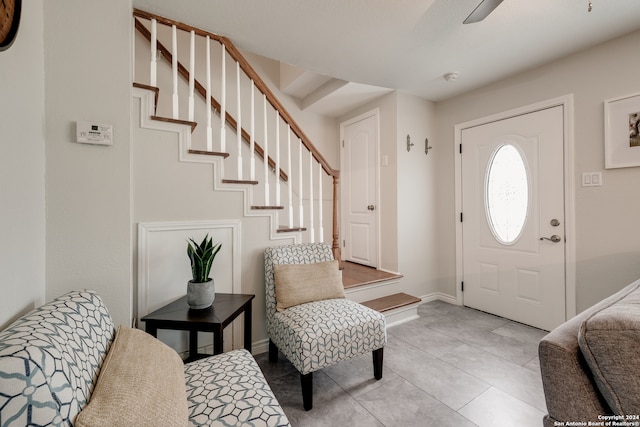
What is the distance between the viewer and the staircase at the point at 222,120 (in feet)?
5.82

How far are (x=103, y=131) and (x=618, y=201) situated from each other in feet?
11.4

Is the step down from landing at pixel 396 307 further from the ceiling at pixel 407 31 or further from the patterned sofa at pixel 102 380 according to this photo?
the ceiling at pixel 407 31

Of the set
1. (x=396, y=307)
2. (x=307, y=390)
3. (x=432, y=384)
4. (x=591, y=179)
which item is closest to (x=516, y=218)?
(x=591, y=179)

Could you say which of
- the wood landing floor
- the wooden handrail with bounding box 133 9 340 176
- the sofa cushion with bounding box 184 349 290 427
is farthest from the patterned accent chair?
the wooden handrail with bounding box 133 9 340 176

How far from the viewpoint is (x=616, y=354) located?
2.09 feet

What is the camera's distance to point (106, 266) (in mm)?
1373

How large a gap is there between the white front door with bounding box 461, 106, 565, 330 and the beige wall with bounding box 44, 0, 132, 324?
3.13 meters

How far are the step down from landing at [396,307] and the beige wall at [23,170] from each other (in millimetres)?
2300

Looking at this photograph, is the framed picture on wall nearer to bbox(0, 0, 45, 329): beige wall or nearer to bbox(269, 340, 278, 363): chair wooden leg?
bbox(269, 340, 278, 363): chair wooden leg

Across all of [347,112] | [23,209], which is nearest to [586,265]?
[347,112]

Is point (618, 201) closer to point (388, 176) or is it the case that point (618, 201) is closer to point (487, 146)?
point (487, 146)

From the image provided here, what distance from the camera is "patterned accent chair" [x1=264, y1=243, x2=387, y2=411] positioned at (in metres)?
1.53

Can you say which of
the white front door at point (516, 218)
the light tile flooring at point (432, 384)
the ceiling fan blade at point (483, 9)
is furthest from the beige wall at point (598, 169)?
the ceiling fan blade at point (483, 9)

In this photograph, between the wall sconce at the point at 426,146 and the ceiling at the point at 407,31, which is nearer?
the ceiling at the point at 407,31
